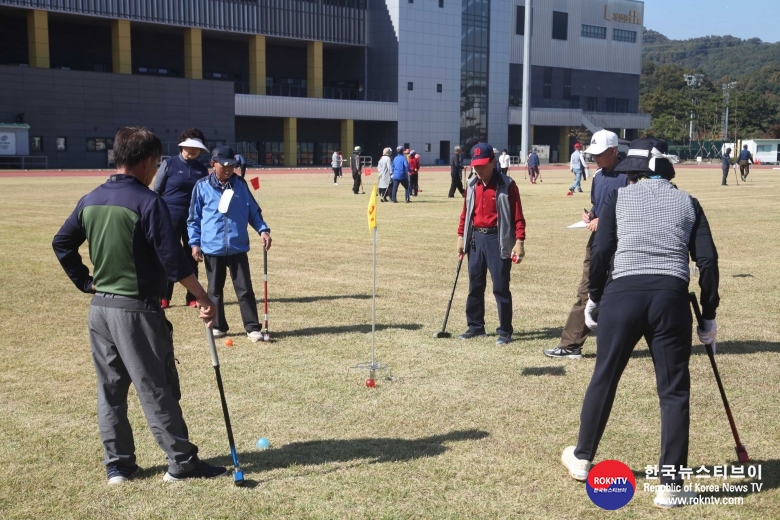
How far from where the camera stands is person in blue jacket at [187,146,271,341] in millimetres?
8891

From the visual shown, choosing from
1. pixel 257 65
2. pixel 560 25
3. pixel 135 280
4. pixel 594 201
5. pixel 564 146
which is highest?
pixel 560 25

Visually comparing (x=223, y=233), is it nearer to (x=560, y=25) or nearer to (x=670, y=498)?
(x=670, y=498)

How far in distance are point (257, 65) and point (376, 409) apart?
6397 cm

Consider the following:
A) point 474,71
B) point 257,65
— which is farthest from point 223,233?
point 474,71

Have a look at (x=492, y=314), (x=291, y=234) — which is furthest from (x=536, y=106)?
(x=492, y=314)

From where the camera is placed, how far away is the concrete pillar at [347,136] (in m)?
73.1

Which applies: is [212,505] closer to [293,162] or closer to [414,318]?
[414,318]

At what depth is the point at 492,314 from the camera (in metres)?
10.3

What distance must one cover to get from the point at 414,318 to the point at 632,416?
4.02m

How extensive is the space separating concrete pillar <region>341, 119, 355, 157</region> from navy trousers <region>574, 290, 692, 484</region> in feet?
228

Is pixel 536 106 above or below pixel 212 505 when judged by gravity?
above

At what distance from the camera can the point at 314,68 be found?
70.4 m

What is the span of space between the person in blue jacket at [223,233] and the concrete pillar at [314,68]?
207 ft

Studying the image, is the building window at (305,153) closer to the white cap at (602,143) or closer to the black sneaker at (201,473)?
the white cap at (602,143)
